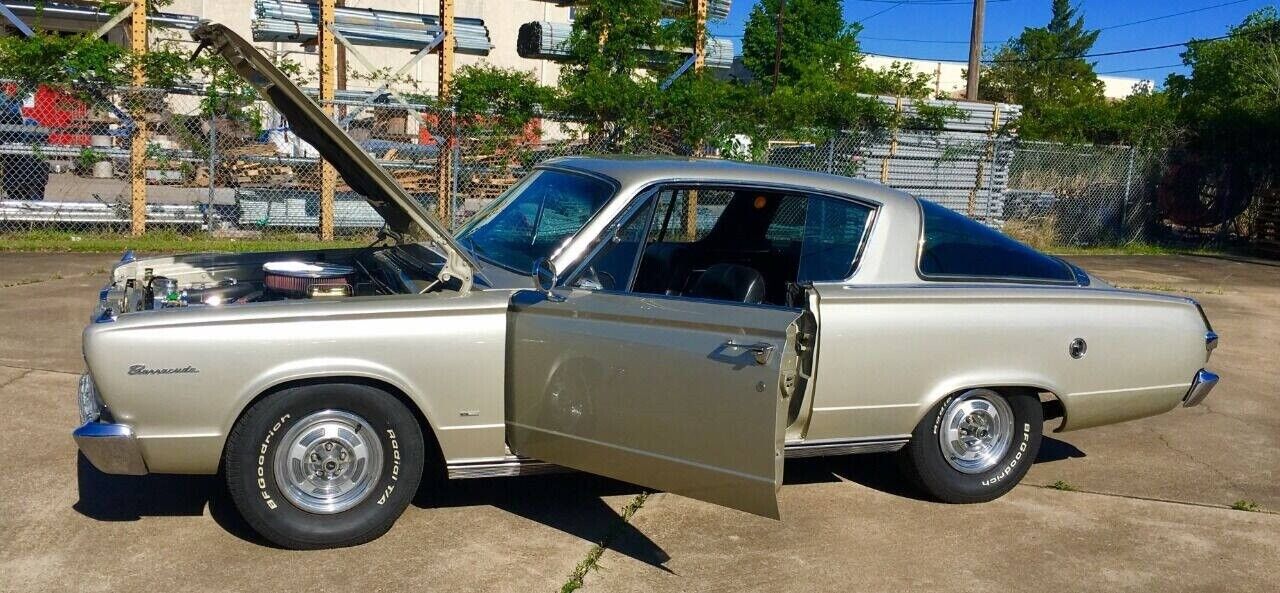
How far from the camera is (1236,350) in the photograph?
9.72 metres

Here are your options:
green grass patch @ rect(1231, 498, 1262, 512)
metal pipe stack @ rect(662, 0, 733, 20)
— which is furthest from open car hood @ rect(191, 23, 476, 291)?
metal pipe stack @ rect(662, 0, 733, 20)

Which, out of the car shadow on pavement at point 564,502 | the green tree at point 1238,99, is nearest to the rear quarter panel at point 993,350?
the car shadow on pavement at point 564,502

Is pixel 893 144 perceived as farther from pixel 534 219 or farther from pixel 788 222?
pixel 534 219

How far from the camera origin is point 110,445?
13.7 ft

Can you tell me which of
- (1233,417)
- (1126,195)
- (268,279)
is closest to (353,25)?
(268,279)

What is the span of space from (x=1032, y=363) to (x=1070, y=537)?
2.60ft

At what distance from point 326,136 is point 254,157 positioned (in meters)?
9.93

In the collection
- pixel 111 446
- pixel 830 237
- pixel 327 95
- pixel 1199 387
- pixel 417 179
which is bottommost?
pixel 111 446

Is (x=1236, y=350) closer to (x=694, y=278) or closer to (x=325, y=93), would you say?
(x=694, y=278)

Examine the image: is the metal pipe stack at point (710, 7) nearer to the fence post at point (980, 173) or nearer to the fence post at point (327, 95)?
the fence post at point (327, 95)

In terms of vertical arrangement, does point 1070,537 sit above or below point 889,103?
below

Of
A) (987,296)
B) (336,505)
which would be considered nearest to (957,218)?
(987,296)

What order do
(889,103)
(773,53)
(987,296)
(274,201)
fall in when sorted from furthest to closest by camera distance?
(773,53)
(889,103)
(274,201)
(987,296)

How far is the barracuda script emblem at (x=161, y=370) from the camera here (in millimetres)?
4160
